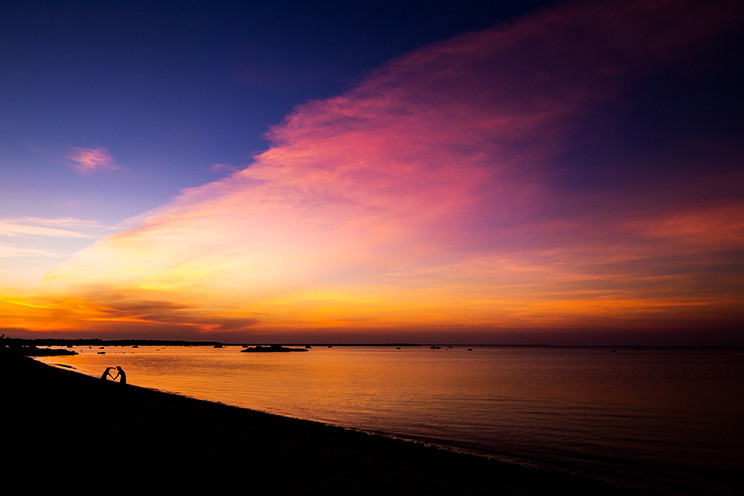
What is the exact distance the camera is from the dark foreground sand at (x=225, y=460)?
41.9 ft

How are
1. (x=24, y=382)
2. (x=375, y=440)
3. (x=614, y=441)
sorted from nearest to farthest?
(x=375, y=440) → (x=614, y=441) → (x=24, y=382)

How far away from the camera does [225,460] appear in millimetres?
15594

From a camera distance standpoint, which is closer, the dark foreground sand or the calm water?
the dark foreground sand

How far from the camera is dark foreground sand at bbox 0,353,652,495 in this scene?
41.9 feet

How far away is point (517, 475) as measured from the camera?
1583 cm

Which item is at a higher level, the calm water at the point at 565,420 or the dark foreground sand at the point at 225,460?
the dark foreground sand at the point at 225,460

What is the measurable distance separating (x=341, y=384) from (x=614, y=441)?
125 feet

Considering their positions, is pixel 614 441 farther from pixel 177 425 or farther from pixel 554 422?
pixel 177 425

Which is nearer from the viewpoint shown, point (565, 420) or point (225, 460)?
point (225, 460)

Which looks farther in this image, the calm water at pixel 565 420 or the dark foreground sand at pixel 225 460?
the calm water at pixel 565 420

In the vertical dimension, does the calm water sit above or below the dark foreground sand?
below

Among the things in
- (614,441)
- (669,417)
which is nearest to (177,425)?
(614,441)

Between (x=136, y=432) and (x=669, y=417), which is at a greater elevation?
(x=136, y=432)

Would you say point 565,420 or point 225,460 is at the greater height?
point 225,460
